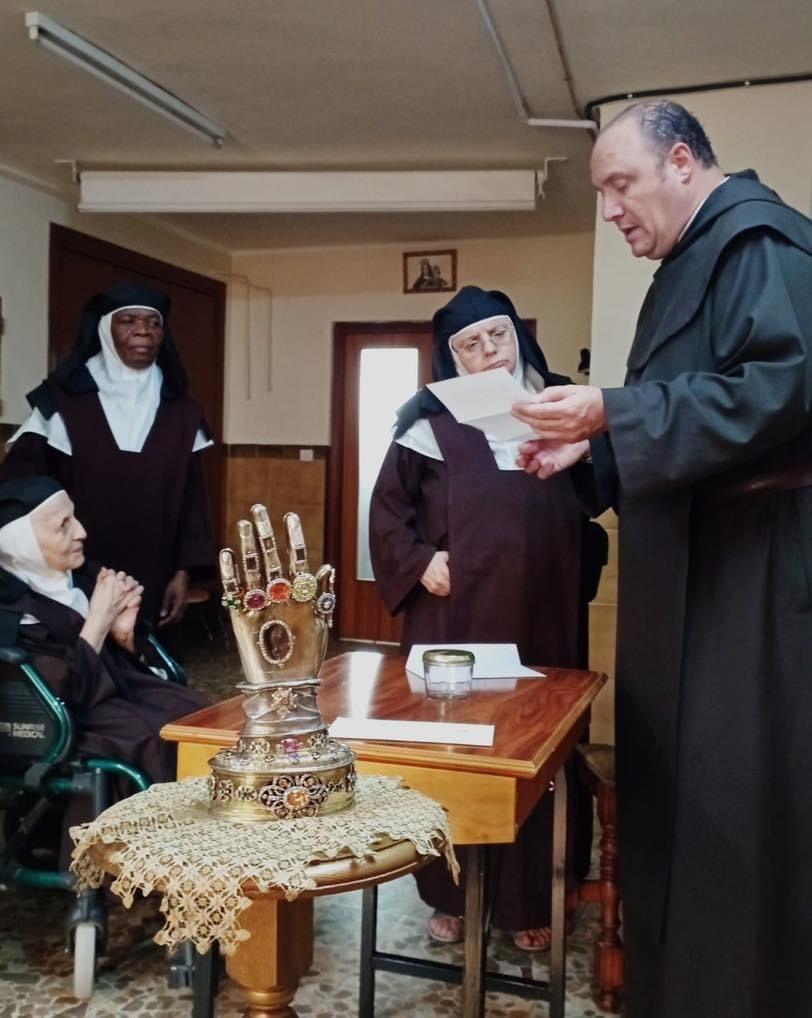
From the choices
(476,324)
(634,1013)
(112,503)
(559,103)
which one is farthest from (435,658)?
(559,103)

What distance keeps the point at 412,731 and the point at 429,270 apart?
555 centimetres

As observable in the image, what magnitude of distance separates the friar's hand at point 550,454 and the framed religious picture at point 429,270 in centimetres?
492

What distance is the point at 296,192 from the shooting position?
4984 millimetres

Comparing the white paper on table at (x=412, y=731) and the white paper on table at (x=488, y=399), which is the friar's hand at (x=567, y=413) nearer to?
the white paper on table at (x=488, y=399)

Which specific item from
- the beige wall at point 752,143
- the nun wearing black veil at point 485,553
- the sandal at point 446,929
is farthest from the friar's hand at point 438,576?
the beige wall at point 752,143

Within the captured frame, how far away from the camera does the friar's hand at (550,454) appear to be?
1857mm

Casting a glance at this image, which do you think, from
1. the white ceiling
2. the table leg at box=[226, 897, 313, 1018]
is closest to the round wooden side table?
the table leg at box=[226, 897, 313, 1018]

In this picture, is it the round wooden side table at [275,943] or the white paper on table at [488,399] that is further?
the white paper on table at [488,399]

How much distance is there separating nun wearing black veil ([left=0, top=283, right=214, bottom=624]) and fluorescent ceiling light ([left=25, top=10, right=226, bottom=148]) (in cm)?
95

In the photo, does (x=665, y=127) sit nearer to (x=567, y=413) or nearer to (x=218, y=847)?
(x=567, y=413)

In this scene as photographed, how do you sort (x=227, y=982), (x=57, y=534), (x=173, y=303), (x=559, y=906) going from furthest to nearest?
(x=173, y=303), (x=57, y=534), (x=227, y=982), (x=559, y=906)

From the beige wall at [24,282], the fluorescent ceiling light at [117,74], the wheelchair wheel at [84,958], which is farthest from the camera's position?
the beige wall at [24,282]

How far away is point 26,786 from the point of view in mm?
2219

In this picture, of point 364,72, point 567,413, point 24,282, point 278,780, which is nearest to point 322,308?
point 24,282
